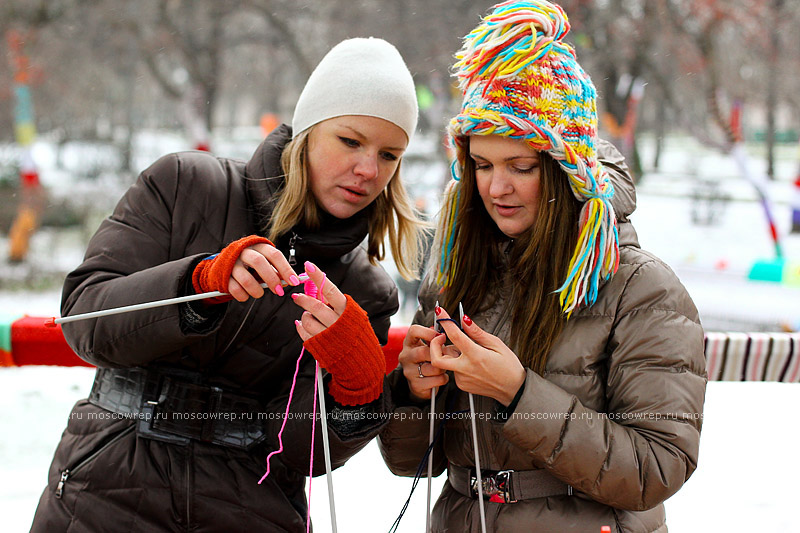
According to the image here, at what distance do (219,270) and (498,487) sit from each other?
842 mm

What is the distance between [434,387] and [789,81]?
1157cm

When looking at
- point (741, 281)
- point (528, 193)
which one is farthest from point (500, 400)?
point (741, 281)

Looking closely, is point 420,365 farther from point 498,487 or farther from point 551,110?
point 551,110

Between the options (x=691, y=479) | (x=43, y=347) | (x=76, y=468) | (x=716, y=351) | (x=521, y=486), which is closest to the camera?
(x=521, y=486)

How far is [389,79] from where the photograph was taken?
209 cm

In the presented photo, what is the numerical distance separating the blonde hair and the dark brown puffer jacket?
48mm

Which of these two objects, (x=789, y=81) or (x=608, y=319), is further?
(x=789, y=81)

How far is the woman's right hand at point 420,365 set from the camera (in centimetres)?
186

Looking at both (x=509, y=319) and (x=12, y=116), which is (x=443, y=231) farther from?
(x=12, y=116)

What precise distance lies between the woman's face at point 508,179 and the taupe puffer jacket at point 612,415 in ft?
0.76

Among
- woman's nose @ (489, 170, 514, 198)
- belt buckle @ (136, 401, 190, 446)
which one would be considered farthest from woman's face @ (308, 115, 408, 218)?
belt buckle @ (136, 401, 190, 446)

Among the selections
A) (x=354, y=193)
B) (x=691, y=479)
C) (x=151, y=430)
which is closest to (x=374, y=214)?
(x=354, y=193)

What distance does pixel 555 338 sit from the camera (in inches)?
70.9

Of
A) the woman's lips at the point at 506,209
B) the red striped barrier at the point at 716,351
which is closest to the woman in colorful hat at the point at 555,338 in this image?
the woman's lips at the point at 506,209
